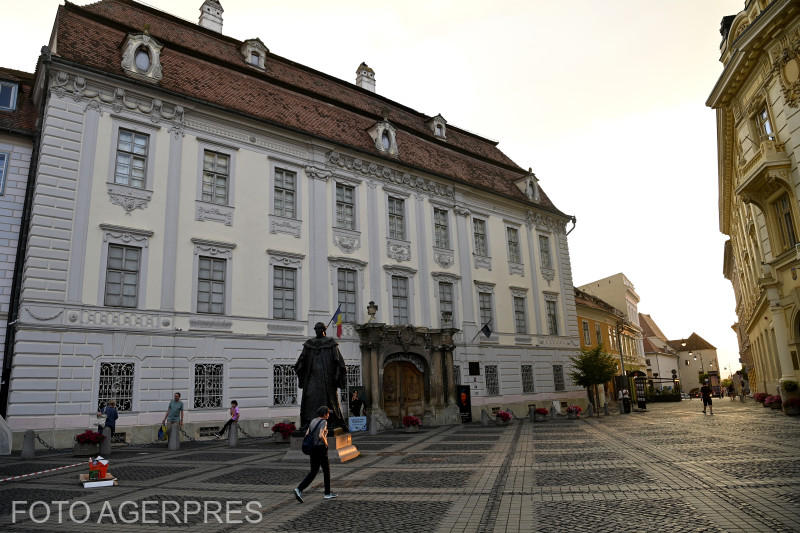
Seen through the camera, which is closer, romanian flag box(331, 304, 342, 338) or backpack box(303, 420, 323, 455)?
backpack box(303, 420, 323, 455)

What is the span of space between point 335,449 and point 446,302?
16586 mm

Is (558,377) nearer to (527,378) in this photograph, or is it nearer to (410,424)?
(527,378)

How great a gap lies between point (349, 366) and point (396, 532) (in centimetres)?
1748

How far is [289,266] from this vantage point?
22.9 m

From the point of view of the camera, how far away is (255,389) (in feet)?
68.3

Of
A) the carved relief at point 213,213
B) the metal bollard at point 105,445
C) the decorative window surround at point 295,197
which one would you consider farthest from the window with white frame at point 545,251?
the metal bollard at point 105,445

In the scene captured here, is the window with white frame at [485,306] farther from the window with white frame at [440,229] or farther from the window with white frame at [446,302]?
the window with white frame at [440,229]

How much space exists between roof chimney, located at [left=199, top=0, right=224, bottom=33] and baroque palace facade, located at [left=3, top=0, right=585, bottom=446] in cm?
11

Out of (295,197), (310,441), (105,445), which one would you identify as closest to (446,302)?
(295,197)

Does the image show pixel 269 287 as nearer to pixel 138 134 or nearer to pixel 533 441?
pixel 138 134

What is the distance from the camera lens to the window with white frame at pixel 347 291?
24203 millimetres

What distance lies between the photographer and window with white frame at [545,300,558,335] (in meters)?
34.0

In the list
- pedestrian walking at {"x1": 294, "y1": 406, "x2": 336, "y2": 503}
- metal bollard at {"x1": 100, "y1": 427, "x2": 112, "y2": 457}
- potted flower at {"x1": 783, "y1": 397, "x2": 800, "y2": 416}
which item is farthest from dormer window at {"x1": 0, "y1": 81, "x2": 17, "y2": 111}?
potted flower at {"x1": 783, "y1": 397, "x2": 800, "y2": 416}

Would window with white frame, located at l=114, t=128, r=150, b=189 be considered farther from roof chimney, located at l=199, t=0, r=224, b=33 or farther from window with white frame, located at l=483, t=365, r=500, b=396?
window with white frame, located at l=483, t=365, r=500, b=396
